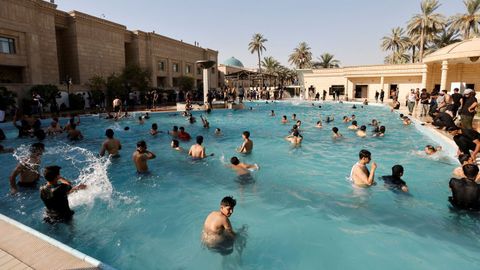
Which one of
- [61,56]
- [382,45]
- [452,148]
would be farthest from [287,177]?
[382,45]

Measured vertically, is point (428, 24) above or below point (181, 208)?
above

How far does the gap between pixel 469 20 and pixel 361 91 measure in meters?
14.0

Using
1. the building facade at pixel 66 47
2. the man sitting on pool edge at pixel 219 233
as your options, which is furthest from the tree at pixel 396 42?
the man sitting on pool edge at pixel 219 233

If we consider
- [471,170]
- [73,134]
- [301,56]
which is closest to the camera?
[471,170]

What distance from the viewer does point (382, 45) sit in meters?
51.5

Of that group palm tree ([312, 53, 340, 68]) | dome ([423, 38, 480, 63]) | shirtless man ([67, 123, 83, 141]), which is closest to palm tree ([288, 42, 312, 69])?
palm tree ([312, 53, 340, 68])

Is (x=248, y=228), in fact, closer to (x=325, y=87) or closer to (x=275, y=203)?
(x=275, y=203)

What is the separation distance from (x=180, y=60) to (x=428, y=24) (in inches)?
1313

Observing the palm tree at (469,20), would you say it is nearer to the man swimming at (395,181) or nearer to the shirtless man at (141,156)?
the man swimming at (395,181)

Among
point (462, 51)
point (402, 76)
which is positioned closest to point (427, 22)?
point (402, 76)

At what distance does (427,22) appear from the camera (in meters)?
37.7

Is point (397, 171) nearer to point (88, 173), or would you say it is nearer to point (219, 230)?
point (219, 230)

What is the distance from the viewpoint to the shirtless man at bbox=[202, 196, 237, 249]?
4262mm

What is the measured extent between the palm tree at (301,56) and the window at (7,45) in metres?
46.6
